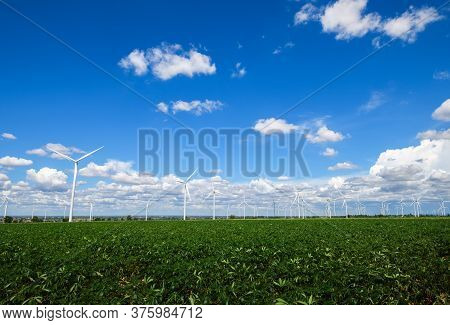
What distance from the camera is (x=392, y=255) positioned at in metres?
16.2

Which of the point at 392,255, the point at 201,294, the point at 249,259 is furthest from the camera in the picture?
the point at 392,255

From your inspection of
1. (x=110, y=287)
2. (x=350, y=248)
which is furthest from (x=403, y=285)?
(x=110, y=287)

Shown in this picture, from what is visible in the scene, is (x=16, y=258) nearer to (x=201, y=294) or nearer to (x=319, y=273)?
(x=201, y=294)

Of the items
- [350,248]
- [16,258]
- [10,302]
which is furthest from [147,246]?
[350,248]

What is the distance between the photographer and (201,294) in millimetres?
10375

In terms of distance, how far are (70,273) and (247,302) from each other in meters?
6.59

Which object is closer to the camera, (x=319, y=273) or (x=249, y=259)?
(x=319, y=273)

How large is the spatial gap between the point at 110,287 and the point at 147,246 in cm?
816

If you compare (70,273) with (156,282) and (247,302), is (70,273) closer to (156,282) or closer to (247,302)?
(156,282)

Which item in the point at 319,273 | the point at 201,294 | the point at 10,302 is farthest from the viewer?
the point at 319,273
